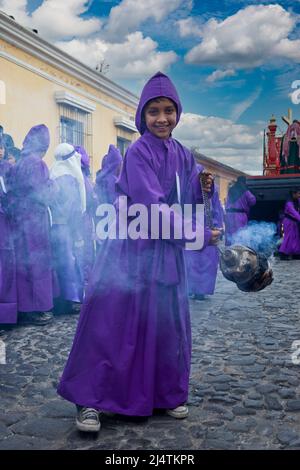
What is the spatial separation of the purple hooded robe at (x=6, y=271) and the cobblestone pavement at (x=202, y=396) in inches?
7.6

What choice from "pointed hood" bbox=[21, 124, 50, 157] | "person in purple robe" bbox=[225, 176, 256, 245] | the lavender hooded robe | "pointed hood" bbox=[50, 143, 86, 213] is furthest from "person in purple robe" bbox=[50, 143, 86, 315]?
"person in purple robe" bbox=[225, 176, 256, 245]

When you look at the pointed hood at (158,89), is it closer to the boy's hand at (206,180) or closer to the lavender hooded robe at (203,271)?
the boy's hand at (206,180)

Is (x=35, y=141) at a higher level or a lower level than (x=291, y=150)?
lower

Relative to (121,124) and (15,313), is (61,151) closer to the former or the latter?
(15,313)

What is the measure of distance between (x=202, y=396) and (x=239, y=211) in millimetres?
6381

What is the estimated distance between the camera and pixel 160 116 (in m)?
2.69

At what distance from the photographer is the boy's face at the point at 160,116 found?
2.69 metres

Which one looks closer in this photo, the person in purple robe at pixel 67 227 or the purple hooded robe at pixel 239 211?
the person in purple robe at pixel 67 227

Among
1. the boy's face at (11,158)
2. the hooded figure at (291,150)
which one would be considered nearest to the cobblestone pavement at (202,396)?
the boy's face at (11,158)

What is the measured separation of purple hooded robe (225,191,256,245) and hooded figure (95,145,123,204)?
2.81m

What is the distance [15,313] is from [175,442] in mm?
2803

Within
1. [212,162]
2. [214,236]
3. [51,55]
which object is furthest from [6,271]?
[212,162]

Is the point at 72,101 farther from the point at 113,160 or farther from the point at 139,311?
the point at 139,311

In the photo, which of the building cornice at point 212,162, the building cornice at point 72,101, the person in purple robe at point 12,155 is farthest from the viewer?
the building cornice at point 212,162
